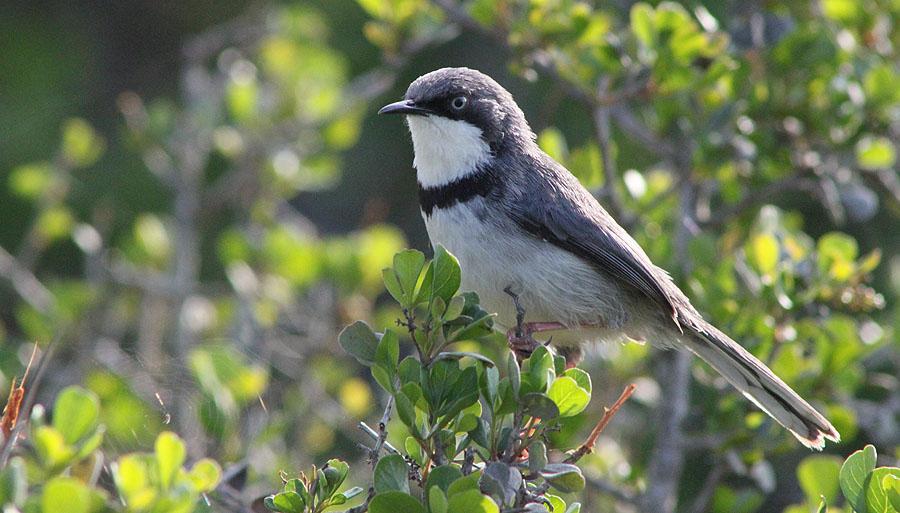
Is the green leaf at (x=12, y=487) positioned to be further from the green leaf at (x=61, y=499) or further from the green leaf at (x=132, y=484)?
the green leaf at (x=132, y=484)

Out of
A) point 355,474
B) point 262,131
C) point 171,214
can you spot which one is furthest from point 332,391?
point 171,214

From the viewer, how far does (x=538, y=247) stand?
4.18m

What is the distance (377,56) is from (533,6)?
12.3 feet

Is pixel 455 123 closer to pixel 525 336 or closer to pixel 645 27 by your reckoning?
pixel 645 27

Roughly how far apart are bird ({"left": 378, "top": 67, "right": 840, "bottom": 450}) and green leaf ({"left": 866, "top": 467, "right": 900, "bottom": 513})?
1204 mm

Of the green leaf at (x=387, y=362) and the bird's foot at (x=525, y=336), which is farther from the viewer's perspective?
the bird's foot at (x=525, y=336)

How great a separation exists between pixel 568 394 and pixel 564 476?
21cm

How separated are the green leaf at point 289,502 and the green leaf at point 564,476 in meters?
0.58

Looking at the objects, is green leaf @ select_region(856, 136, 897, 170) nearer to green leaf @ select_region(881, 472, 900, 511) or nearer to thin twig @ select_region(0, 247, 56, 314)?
green leaf @ select_region(881, 472, 900, 511)

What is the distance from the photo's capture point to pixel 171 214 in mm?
7609

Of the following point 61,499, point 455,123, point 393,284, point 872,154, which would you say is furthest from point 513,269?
point 61,499

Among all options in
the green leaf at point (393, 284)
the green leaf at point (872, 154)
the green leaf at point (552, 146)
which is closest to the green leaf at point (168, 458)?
the green leaf at point (393, 284)

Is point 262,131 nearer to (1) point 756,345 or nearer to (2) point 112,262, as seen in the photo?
(2) point 112,262

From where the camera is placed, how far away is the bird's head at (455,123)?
431cm
